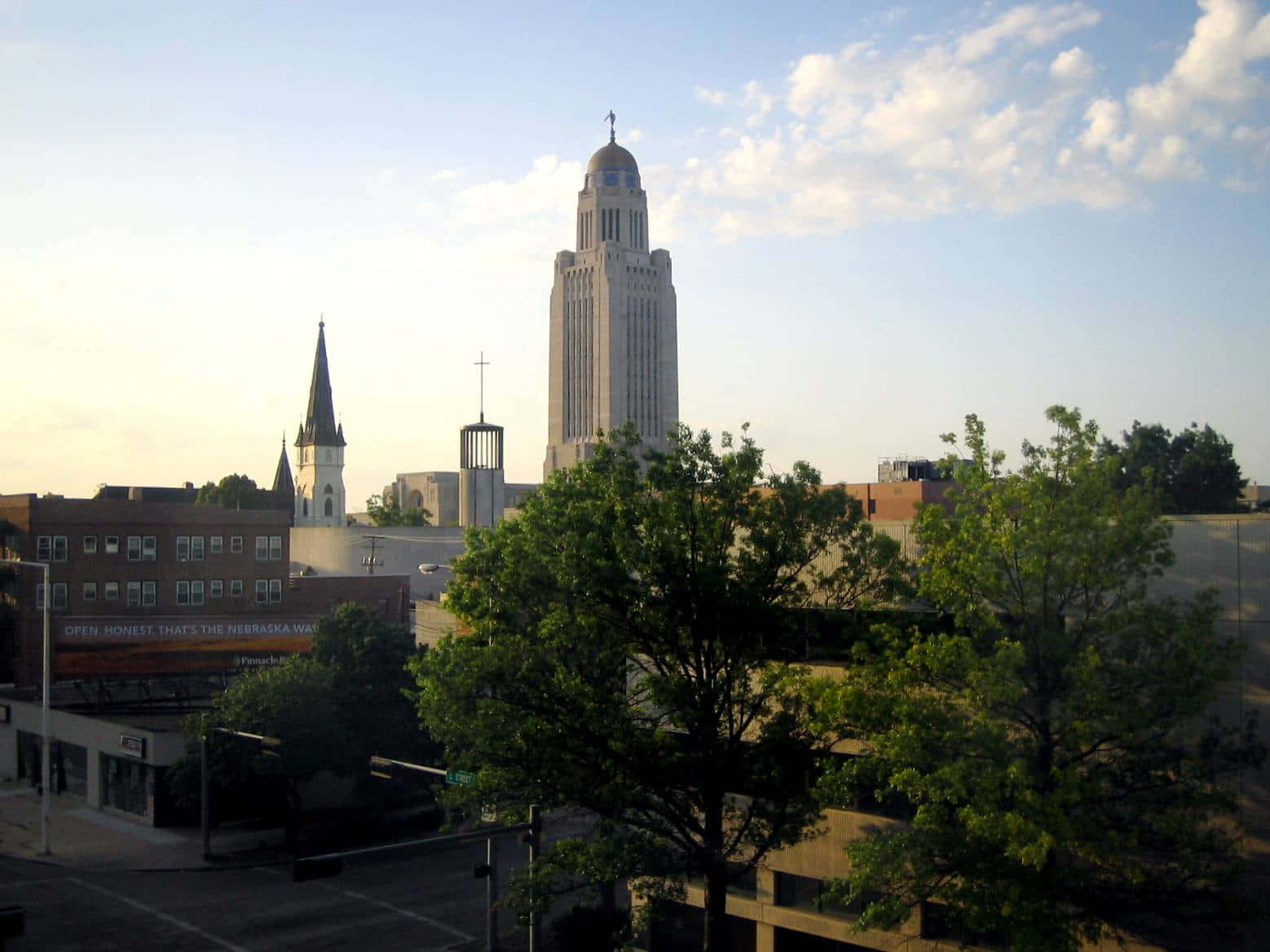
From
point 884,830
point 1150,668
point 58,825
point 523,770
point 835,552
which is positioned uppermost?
point 835,552

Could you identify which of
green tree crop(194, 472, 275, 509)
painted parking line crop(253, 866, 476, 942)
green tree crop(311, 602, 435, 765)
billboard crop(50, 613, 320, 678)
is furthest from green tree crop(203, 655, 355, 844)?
green tree crop(194, 472, 275, 509)

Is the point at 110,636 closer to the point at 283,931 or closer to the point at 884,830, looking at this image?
the point at 283,931

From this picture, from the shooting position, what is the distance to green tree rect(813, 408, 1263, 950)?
1527cm

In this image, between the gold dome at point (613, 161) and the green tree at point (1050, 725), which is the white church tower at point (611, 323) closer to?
the gold dome at point (613, 161)

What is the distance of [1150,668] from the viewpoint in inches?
611

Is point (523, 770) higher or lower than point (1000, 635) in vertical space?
lower

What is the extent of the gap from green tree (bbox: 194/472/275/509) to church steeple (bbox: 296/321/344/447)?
1464cm

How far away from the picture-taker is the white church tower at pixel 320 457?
543 ft

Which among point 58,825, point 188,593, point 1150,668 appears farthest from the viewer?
point 188,593

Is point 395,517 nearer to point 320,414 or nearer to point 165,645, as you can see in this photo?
point 320,414

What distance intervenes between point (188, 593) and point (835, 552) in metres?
47.2

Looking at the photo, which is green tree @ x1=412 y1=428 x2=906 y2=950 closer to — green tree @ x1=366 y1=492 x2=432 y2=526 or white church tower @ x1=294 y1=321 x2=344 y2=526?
green tree @ x1=366 y1=492 x2=432 y2=526

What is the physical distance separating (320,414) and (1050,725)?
159 metres

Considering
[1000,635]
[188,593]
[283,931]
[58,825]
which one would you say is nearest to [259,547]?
[188,593]
